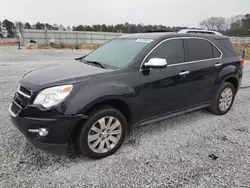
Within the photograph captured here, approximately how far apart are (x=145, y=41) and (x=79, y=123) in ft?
5.66

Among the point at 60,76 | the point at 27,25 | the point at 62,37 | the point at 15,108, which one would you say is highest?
the point at 27,25

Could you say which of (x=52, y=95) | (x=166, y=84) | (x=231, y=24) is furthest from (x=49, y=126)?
(x=231, y=24)

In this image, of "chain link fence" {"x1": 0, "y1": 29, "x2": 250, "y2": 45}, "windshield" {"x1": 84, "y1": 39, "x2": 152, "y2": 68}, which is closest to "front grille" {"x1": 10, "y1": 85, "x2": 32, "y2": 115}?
"windshield" {"x1": 84, "y1": 39, "x2": 152, "y2": 68}

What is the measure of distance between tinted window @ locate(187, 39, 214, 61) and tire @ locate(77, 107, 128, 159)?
6.07 feet

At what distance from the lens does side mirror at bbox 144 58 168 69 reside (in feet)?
9.12

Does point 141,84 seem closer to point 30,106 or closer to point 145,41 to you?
point 145,41

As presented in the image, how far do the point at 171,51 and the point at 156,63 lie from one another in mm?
662

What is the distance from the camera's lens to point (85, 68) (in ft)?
9.50

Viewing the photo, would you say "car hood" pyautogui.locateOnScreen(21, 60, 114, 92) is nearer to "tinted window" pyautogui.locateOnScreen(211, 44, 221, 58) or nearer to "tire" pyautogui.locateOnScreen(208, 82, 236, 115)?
"tinted window" pyautogui.locateOnScreen(211, 44, 221, 58)

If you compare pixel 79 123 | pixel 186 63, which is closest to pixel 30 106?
pixel 79 123

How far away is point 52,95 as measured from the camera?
2311 mm

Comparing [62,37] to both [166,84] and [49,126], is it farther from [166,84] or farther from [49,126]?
[49,126]

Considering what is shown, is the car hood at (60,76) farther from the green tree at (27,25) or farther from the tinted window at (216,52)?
the green tree at (27,25)

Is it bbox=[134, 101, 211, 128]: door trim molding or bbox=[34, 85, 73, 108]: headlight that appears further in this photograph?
bbox=[134, 101, 211, 128]: door trim molding
